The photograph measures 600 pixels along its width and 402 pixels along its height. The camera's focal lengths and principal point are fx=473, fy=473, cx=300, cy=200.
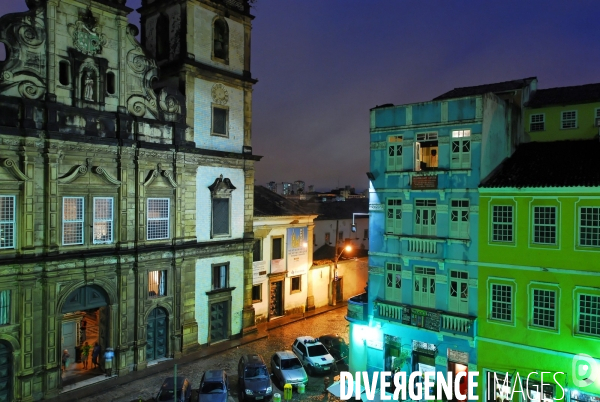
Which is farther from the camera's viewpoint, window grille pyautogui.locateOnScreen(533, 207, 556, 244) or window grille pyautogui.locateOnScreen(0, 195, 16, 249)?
window grille pyautogui.locateOnScreen(0, 195, 16, 249)

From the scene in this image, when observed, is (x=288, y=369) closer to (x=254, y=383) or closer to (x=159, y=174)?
(x=254, y=383)

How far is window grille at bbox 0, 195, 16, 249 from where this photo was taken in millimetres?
22188

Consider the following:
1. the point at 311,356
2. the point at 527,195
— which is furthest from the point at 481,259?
the point at 311,356

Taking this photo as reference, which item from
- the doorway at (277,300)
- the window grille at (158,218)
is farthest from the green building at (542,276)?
the doorway at (277,300)

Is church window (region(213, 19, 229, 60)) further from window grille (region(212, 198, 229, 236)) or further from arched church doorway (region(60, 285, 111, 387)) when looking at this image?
arched church doorway (region(60, 285, 111, 387))

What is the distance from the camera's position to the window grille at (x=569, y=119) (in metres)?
28.9

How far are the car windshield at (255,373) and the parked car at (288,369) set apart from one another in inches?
51.2

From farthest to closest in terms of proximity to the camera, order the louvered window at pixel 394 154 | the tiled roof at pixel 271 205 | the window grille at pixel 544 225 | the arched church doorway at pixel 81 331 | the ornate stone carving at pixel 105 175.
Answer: the tiled roof at pixel 271 205
the ornate stone carving at pixel 105 175
the arched church doorway at pixel 81 331
the louvered window at pixel 394 154
the window grille at pixel 544 225

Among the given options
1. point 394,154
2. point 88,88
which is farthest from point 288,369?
point 88,88

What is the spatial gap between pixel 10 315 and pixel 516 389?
2375 centimetres

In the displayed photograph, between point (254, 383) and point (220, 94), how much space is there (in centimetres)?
1868

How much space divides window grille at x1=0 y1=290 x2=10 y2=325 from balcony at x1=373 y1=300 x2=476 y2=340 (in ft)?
59.4

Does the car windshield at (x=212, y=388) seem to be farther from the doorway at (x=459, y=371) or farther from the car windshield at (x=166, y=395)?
the doorway at (x=459, y=371)

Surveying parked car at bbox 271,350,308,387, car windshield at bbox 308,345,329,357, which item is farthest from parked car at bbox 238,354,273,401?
car windshield at bbox 308,345,329,357
